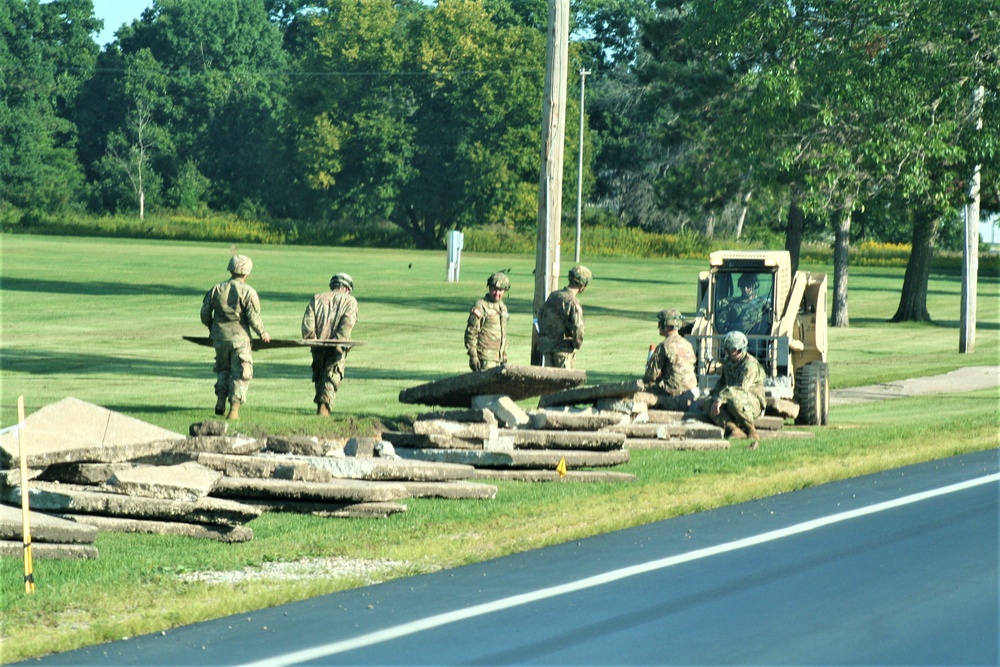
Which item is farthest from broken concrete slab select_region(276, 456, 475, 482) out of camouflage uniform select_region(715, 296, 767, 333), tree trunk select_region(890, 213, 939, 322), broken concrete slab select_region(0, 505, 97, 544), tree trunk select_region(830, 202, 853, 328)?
tree trunk select_region(890, 213, 939, 322)

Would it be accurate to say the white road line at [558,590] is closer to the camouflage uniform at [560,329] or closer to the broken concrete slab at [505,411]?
the broken concrete slab at [505,411]

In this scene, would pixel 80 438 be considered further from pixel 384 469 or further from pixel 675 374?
pixel 675 374

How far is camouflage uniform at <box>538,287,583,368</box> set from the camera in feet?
59.8

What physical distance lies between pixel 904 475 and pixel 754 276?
6.02 metres

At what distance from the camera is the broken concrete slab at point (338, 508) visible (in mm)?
11555

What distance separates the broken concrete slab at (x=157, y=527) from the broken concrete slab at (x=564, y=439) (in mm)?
3892

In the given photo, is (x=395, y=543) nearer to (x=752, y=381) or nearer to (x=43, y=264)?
(x=752, y=381)

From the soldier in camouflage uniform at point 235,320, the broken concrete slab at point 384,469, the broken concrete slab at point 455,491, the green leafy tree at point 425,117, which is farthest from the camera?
the green leafy tree at point 425,117

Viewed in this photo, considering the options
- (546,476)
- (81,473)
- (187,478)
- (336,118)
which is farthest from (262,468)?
A: (336,118)

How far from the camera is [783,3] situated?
2522cm

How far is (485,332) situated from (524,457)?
4.70m

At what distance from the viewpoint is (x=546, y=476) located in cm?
1382

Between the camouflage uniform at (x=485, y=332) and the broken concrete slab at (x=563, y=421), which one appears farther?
the camouflage uniform at (x=485, y=332)

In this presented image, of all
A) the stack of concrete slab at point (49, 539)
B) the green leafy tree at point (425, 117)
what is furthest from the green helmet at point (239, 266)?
the green leafy tree at point (425, 117)
